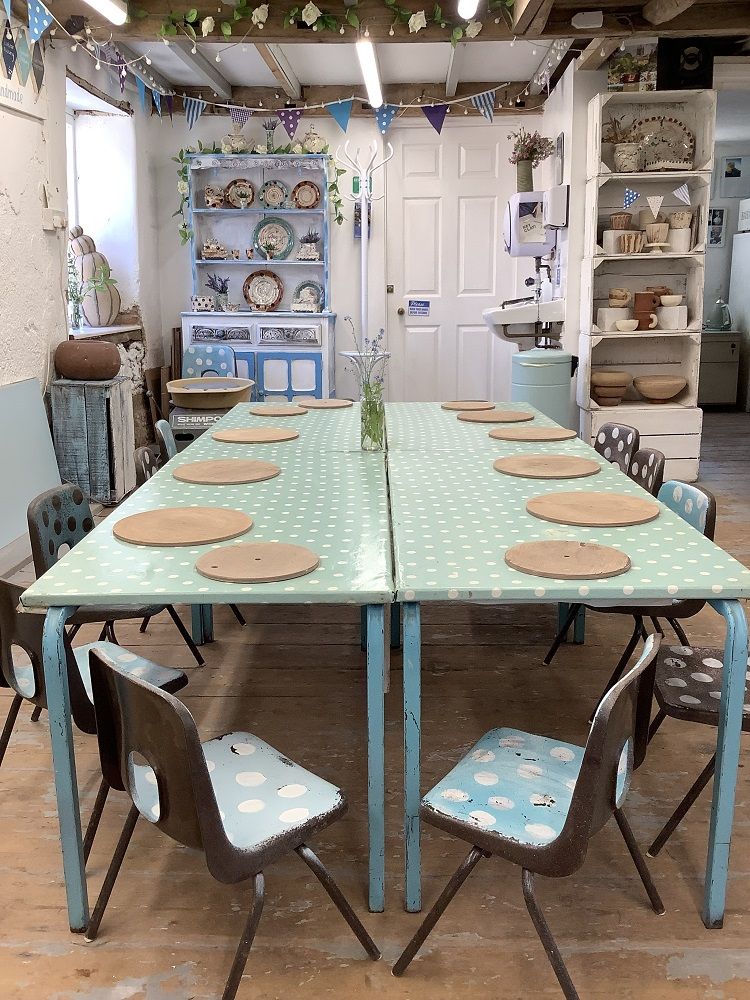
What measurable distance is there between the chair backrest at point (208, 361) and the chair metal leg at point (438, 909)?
17.5 ft

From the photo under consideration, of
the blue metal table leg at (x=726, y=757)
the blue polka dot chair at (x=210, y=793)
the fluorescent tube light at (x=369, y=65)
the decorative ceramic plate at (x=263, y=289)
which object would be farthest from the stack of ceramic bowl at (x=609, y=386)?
the blue polka dot chair at (x=210, y=793)

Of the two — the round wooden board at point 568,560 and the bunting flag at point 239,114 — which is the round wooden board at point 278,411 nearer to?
the round wooden board at point 568,560

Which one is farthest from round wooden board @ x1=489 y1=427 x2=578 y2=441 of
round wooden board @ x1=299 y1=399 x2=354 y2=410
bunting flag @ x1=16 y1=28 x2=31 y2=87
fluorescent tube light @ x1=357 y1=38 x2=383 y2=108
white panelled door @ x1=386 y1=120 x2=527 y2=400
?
white panelled door @ x1=386 y1=120 x2=527 y2=400

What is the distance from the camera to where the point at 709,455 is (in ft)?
22.1

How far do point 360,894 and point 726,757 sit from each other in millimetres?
803

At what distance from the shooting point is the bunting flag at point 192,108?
6.27 m

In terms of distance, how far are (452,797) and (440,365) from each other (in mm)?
5907

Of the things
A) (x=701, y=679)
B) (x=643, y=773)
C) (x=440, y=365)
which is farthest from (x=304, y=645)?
(x=440, y=365)

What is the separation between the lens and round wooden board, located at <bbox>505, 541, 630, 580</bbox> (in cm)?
175

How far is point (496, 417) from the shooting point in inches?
141

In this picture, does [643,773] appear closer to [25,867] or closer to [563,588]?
[563,588]

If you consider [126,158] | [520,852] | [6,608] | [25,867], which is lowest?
[25,867]

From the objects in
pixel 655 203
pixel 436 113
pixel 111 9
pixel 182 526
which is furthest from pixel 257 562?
pixel 436 113

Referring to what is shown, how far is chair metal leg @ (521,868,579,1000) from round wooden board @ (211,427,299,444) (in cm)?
191
